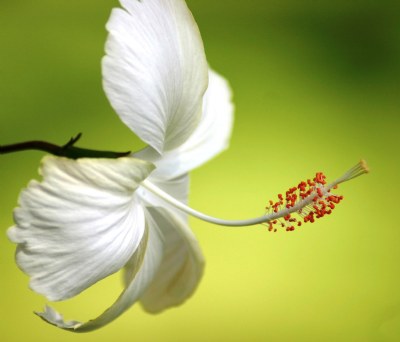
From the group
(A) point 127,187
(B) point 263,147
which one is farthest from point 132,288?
(B) point 263,147

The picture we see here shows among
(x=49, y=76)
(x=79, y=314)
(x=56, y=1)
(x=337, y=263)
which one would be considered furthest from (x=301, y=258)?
(x=56, y=1)

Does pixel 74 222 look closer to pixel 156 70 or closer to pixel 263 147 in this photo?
pixel 156 70

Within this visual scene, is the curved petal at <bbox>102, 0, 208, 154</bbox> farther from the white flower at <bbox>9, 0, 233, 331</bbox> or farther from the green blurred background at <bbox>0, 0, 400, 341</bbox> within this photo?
the green blurred background at <bbox>0, 0, 400, 341</bbox>

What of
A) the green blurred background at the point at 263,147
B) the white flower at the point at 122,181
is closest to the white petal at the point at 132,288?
the white flower at the point at 122,181

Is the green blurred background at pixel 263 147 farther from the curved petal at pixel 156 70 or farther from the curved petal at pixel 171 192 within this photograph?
the curved petal at pixel 156 70

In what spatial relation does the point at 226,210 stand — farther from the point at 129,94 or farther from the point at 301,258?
the point at 129,94

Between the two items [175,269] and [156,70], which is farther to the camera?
[175,269]
